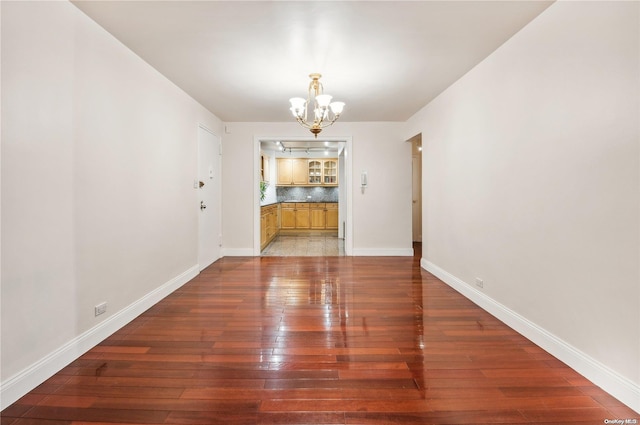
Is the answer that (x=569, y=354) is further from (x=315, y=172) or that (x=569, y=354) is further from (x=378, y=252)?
(x=315, y=172)

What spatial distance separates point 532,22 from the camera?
7.36 ft

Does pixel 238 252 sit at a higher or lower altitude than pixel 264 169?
lower

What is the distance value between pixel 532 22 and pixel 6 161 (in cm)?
350

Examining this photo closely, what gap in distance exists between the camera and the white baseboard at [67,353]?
1600mm

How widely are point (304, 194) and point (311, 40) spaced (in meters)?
7.19

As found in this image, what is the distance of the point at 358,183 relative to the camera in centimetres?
546

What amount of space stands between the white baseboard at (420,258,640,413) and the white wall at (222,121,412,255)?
2.43 meters

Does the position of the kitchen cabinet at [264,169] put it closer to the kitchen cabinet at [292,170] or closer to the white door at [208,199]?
the kitchen cabinet at [292,170]

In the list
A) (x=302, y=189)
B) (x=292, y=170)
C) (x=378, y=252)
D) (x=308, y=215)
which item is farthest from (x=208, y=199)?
(x=302, y=189)

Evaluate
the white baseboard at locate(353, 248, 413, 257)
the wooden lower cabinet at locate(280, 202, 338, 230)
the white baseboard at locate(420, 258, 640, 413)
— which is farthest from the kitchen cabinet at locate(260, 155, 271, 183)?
the white baseboard at locate(420, 258, 640, 413)

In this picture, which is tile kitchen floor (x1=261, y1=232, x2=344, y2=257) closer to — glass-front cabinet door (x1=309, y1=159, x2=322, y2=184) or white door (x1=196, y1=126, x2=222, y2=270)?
white door (x1=196, y1=126, x2=222, y2=270)

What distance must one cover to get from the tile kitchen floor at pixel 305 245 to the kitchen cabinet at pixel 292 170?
171cm

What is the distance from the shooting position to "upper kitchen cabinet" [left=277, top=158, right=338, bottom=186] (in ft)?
30.4

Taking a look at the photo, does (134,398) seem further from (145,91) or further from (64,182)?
(145,91)
